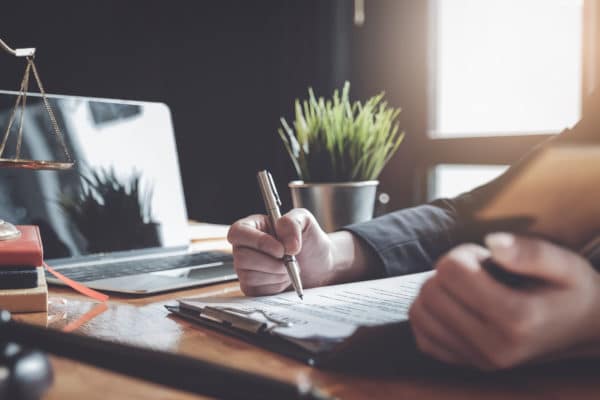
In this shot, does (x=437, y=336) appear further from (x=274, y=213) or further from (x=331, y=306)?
(x=274, y=213)

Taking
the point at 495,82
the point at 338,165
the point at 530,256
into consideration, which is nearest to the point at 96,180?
the point at 338,165

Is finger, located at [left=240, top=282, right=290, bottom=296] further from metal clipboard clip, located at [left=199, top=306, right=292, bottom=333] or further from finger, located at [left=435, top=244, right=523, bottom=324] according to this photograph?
finger, located at [left=435, top=244, right=523, bottom=324]

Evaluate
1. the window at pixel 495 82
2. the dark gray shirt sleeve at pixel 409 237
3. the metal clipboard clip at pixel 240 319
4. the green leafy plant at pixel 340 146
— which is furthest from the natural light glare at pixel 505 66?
the metal clipboard clip at pixel 240 319

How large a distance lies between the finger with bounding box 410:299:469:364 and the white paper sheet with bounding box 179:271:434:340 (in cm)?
2

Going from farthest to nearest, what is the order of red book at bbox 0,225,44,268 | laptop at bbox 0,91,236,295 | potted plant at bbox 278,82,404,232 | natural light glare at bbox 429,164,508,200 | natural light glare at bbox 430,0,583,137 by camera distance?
natural light glare at bbox 429,164,508,200 < natural light glare at bbox 430,0,583,137 < potted plant at bbox 278,82,404,232 < laptop at bbox 0,91,236,295 < red book at bbox 0,225,44,268

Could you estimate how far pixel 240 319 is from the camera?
→ 0.51 metres

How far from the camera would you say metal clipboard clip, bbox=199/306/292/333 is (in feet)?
1.58

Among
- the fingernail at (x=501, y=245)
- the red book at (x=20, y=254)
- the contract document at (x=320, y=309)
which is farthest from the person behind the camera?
the red book at (x=20, y=254)

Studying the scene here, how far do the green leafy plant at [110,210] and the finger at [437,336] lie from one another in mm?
680

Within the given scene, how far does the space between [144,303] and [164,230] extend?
1.40ft

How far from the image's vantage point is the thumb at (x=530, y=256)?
1.11 ft

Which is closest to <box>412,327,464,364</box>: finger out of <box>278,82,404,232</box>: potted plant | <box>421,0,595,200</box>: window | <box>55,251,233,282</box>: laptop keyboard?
<box>55,251,233,282</box>: laptop keyboard

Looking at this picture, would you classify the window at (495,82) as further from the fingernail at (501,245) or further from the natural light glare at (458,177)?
the fingernail at (501,245)

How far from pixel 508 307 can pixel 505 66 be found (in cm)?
113
